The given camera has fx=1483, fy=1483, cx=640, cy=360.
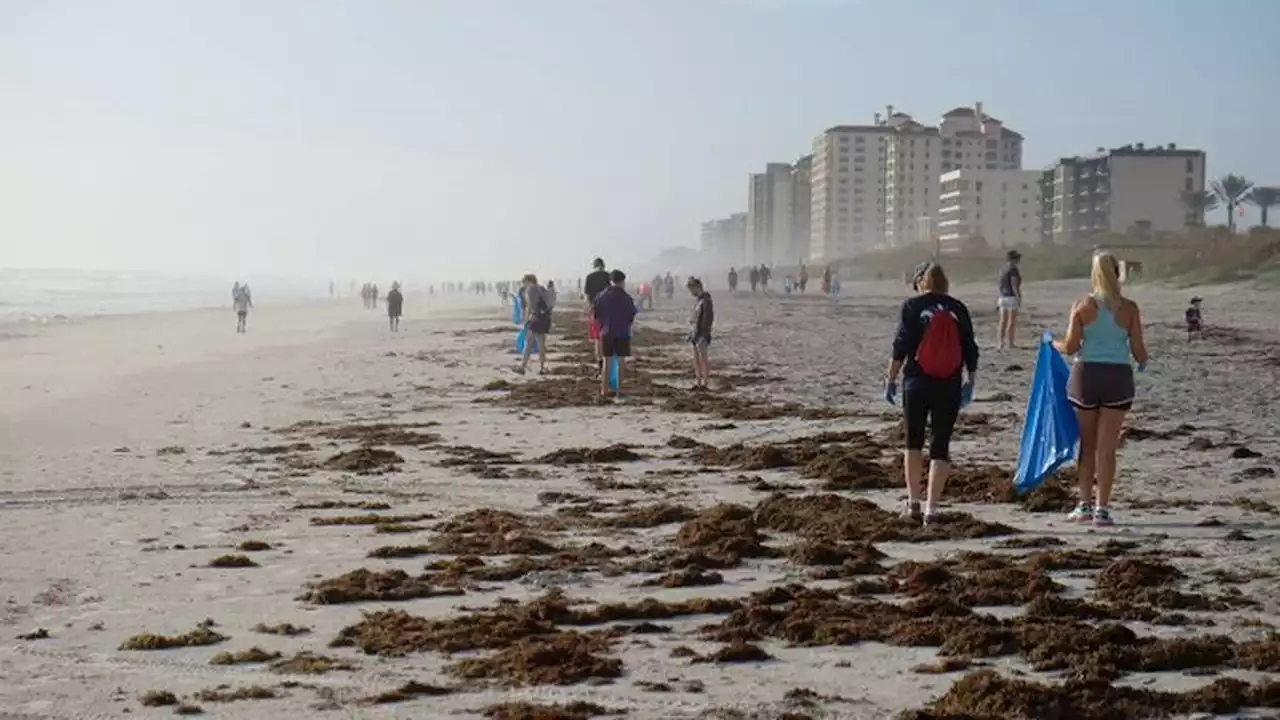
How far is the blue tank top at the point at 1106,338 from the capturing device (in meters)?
9.04

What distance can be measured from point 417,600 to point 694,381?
14943 millimetres

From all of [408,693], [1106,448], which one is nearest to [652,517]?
[1106,448]

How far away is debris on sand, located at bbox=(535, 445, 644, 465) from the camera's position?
42.0ft

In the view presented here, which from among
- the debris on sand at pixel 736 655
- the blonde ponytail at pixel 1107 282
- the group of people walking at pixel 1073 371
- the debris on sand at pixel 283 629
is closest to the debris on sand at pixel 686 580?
the debris on sand at pixel 736 655

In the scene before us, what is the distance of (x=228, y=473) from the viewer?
1267 centimetres

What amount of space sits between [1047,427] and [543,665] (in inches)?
202

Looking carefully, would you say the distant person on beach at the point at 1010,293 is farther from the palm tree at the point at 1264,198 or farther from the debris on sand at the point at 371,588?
the palm tree at the point at 1264,198

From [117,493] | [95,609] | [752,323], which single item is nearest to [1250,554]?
[95,609]

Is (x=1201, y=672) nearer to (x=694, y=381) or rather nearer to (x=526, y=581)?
(x=526, y=581)

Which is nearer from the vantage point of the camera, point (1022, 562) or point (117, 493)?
point (1022, 562)

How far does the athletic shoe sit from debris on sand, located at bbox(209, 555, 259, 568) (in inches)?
190

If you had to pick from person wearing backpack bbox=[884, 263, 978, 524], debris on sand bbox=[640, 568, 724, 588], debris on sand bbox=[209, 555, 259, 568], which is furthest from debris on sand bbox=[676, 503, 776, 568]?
debris on sand bbox=[209, 555, 259, 568]

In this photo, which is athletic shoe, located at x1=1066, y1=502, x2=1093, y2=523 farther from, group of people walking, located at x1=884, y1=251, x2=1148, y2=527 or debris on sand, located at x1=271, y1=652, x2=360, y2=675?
debris on sand, located at x1=271, y1=652, x2=360, y2=675

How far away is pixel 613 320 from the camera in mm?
18875
